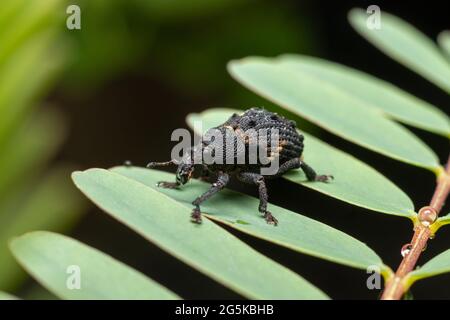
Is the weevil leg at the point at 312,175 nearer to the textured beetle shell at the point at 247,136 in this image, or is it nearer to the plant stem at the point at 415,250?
the textured beetle shell at the point at 247,136

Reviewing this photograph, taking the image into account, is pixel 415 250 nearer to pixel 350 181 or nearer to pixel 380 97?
pixel 350 181

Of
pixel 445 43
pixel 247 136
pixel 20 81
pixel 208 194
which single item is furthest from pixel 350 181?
pixel 20 81

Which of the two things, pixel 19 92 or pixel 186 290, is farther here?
pixel 186 290

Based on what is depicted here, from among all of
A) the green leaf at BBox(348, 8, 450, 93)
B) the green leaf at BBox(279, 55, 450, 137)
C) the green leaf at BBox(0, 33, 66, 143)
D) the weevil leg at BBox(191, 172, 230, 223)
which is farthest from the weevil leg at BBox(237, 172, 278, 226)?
the green leaf at BBox(0, 33, 66, 143)

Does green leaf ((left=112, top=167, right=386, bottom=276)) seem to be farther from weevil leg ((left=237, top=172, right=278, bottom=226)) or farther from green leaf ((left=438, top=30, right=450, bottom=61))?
green leaf ((left=438, top=30, right=450, bottom=61))
